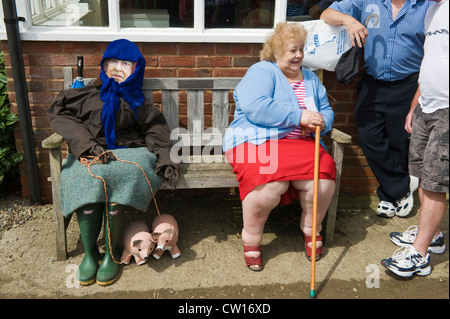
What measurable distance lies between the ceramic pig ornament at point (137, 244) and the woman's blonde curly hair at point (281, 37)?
156 cm

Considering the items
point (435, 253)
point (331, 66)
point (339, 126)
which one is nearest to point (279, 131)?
point (331, 66)

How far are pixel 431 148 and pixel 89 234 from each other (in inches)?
88.8

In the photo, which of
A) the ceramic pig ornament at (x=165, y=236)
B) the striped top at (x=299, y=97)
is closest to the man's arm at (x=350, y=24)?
the striped top at (x=299, y=97)

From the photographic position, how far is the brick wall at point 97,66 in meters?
3.74

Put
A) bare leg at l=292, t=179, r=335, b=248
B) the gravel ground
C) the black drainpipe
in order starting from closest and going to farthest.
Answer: bare leg at l=292, t=179, r=335, b=248 < the black drainpipe < the gravel ground

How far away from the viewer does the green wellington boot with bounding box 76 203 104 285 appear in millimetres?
2961

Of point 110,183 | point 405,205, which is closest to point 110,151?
point 110,183

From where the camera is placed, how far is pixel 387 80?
11.9 feet

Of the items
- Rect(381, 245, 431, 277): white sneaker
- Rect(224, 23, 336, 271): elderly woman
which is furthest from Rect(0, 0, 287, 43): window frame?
Rect(381, 245, 431, 277): white sneaker

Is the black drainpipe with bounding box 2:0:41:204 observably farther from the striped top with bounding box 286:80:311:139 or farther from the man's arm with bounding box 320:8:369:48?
the man's arm with bounding box 320:8:369:48

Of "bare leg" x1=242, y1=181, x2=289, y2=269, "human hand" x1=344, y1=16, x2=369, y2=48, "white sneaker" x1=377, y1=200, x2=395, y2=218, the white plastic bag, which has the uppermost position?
"human hand" x1=344, y1=16, x2=369, y2=48

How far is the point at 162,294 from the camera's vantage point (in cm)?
294

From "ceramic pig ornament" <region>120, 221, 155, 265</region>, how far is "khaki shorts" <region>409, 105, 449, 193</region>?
1.87 meters

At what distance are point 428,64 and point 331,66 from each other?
1104 mm
